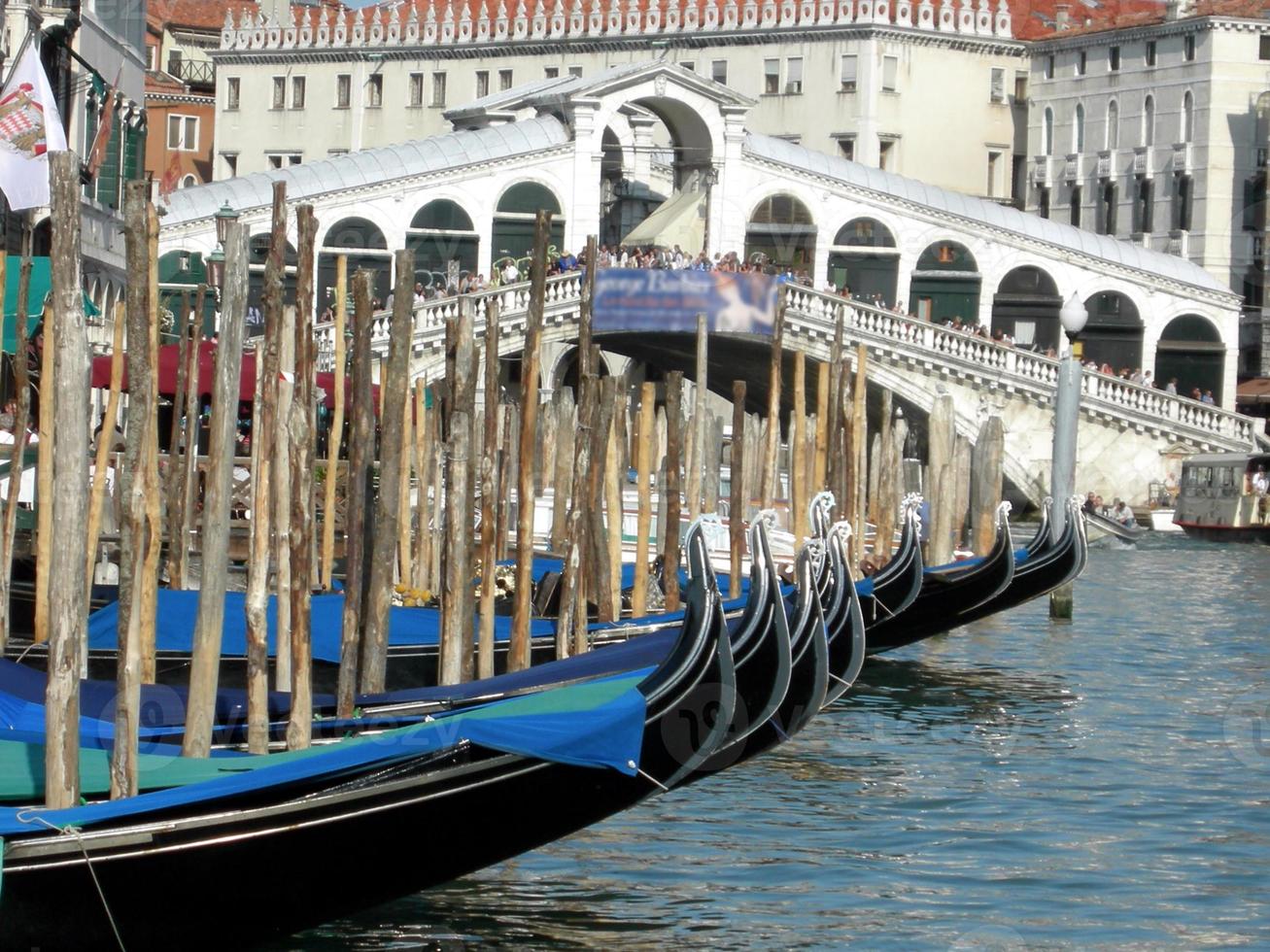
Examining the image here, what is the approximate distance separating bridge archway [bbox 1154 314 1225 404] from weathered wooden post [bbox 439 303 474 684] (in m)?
20.8

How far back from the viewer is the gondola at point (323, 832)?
5617 mm

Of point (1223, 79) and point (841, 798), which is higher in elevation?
point (1223, 79)

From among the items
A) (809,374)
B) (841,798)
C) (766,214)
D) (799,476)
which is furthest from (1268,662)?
(766,214)

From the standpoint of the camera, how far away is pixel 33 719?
6516mm

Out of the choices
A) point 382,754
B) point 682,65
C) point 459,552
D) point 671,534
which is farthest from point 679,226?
point 382,754

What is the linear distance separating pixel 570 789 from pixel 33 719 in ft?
4.33

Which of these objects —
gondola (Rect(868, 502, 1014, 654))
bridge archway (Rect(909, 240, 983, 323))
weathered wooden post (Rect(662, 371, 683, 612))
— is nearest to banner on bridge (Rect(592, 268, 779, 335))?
bridge archway (Rect(909, 240, 983, 323))

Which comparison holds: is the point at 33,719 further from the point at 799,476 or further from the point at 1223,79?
the point at 1223,79

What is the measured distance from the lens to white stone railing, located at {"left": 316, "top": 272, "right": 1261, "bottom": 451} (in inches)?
978

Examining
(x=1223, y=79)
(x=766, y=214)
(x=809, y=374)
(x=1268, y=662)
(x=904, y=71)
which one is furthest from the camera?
(x=904, y=71)

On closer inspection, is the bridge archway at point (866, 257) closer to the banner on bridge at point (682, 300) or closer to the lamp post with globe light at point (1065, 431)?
the banner on bridge at point (682, 300)

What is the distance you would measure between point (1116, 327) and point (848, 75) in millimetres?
6625

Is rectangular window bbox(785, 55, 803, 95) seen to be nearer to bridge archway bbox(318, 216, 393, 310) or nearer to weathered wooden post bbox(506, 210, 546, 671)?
bridge archway bbox(318, 216, 393, 310)

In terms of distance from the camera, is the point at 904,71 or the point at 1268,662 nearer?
the point at 1268,662
